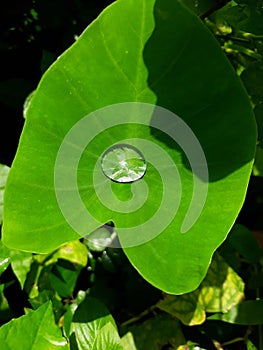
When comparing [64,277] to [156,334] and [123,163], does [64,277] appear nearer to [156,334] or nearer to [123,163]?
[156,334]

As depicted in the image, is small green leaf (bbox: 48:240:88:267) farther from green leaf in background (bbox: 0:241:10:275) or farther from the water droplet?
the water droplet

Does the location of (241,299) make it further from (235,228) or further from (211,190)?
(211,190)

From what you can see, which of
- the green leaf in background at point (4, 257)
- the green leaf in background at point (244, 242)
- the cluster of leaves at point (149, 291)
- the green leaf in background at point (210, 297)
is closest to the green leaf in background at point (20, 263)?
the cluster of leaves at point (149, 291)

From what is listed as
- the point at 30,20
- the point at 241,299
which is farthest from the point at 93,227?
the point at 30,20

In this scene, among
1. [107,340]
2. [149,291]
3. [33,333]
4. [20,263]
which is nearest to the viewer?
[33,333]

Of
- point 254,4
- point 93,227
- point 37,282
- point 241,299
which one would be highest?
point 254,4

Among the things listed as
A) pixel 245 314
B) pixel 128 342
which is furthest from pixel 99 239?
pixel 245 314
